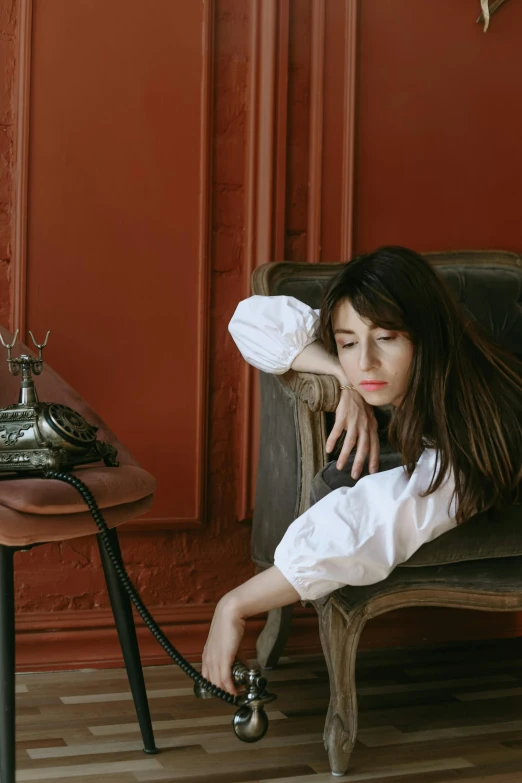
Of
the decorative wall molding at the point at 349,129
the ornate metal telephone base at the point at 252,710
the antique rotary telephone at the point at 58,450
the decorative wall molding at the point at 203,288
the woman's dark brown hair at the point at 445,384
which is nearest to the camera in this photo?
the ornate metal telephone base at the point at 252,710

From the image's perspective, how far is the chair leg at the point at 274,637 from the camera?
2.25m

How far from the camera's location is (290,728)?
1.87 meters

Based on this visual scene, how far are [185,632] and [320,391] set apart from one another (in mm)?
967

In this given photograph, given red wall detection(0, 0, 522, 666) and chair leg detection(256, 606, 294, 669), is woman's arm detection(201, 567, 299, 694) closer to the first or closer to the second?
chair leg detection(256, 606, 294, 669)

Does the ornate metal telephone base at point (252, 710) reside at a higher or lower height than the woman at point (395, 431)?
lower

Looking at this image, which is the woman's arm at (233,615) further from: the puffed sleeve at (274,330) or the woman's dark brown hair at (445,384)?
the puffed sleeve at (274,330)

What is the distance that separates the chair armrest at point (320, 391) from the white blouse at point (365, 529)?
0.84 feet

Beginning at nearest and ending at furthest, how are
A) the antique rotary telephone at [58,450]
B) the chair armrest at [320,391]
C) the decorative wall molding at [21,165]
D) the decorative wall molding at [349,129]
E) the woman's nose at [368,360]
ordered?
the antique rotary telephone at [58,450] < the woman's nose at [368,360] < the chair armrest at [320,391] < the decorative wall molding at [21,165] < the decorative wall molding at [349,129]

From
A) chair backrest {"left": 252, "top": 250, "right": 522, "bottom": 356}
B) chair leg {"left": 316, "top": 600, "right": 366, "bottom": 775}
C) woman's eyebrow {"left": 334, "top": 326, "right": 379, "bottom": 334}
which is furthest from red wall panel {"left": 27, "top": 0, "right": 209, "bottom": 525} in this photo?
chair leg {"left": 316, "top": 600, "right": 366, "bottom": 775}

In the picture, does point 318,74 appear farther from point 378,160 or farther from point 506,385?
point 506,385

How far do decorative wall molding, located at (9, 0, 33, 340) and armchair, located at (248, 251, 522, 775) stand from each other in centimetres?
59

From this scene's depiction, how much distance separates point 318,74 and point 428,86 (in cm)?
35

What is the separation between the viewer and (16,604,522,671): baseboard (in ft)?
7.43

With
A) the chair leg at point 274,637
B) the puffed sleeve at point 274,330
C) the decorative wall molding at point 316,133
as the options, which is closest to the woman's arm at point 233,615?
the puffed sleeve at point 274,330
